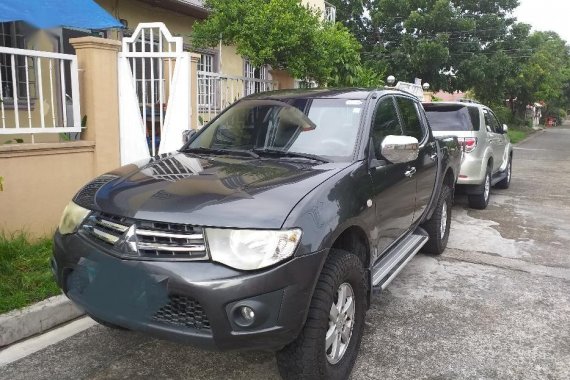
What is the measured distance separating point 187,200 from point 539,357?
101 inches

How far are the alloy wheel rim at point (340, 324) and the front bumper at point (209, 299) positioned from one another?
0.39 meters

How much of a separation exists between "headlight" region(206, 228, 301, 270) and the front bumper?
0.04 metres

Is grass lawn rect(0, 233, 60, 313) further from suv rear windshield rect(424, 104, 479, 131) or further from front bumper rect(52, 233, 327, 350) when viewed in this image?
suv rear windshield rect(424, 104, 479, 131)

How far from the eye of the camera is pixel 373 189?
335 cm

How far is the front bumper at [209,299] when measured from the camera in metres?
2.37

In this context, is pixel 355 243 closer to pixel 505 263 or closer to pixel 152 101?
pixel 505 263

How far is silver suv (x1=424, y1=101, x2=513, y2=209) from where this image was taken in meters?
7.50

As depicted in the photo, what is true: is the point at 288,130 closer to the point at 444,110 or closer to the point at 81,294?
the point at 81,294

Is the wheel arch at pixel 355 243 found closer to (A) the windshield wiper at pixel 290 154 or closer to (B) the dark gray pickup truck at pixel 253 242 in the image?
(B) the dark gray pickup truck at pixel 253 242

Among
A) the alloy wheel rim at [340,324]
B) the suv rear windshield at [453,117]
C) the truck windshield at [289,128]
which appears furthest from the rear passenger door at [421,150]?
the suv rear windshield at [453,117]

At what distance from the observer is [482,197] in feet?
25.9

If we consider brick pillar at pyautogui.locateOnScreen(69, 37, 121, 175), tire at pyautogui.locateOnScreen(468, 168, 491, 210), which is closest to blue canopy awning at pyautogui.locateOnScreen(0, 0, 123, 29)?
brick pillar at pyautogui.locateOnScreen(69, 37, 121, 175)

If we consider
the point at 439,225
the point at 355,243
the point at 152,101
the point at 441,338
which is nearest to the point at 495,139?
the point at 439,225

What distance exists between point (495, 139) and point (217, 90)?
15.2 feet
